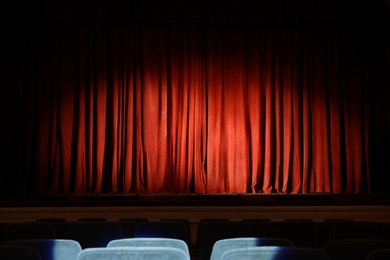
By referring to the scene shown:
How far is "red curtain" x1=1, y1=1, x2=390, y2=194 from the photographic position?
31.8 ft

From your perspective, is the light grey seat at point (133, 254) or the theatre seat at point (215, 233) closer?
the light grey seat at point (133, 254)

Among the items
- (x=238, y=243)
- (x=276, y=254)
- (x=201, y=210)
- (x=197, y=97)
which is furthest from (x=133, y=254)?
(x=197, y=97)

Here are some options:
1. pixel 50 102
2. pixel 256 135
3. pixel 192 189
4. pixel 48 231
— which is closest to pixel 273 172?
pixel 256 135

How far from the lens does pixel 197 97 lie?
33.0 feet

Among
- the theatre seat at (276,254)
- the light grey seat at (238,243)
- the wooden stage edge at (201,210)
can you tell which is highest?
the theatre seat at (276,254)

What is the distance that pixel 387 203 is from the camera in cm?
770

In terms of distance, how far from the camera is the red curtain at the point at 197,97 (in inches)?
382

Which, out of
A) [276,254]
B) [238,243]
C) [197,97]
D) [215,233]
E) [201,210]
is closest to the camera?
[276,254]

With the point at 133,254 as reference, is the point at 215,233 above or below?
below

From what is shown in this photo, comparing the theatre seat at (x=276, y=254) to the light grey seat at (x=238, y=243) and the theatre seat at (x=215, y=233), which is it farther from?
the theatre seat at (x=215, y=233)

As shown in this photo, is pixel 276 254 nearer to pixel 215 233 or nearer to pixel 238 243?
pixel 238 243

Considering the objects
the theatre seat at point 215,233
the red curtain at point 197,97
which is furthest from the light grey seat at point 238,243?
the red curtain at point 197,97

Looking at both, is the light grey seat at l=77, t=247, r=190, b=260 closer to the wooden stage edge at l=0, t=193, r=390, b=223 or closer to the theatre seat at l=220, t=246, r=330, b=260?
the theatre seat at l=220, t=246, r=330, b=260

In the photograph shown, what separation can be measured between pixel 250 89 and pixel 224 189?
6.01ft
